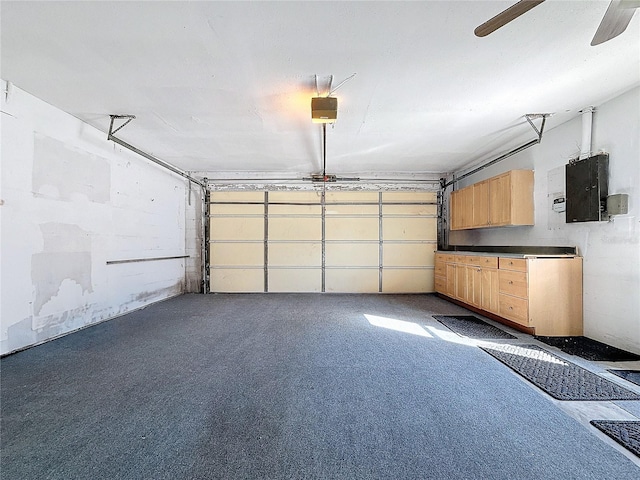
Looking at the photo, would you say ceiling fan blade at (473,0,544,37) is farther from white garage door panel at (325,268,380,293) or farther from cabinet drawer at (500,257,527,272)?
white garage door panel at (325,268,380,293)

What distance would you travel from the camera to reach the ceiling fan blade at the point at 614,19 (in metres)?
1.62

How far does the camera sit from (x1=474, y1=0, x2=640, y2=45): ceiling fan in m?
1.56

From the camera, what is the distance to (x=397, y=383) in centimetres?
232

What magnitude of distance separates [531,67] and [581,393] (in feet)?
9.05

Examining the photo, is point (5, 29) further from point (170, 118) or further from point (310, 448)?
point (310, 448)

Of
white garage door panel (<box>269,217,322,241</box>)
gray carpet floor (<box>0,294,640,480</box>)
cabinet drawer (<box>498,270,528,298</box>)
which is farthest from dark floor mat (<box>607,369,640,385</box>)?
white garage door panel (<box>269,217,322,241</box>)

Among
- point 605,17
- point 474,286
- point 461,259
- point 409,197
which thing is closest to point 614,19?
point 605,17

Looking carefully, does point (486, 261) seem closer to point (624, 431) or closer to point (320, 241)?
point (624, 431)

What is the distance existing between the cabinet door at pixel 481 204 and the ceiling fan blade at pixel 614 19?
3555 millimetres

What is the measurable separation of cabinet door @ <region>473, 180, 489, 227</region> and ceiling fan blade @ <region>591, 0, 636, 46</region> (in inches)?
140

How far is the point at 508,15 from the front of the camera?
5.30ft

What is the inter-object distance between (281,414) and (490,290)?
3794 millimetres

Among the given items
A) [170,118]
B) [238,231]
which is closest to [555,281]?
[170,118]

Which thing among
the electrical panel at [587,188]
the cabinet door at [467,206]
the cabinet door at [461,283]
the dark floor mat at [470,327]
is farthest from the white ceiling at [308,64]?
the dark floor mat at [470,327]
